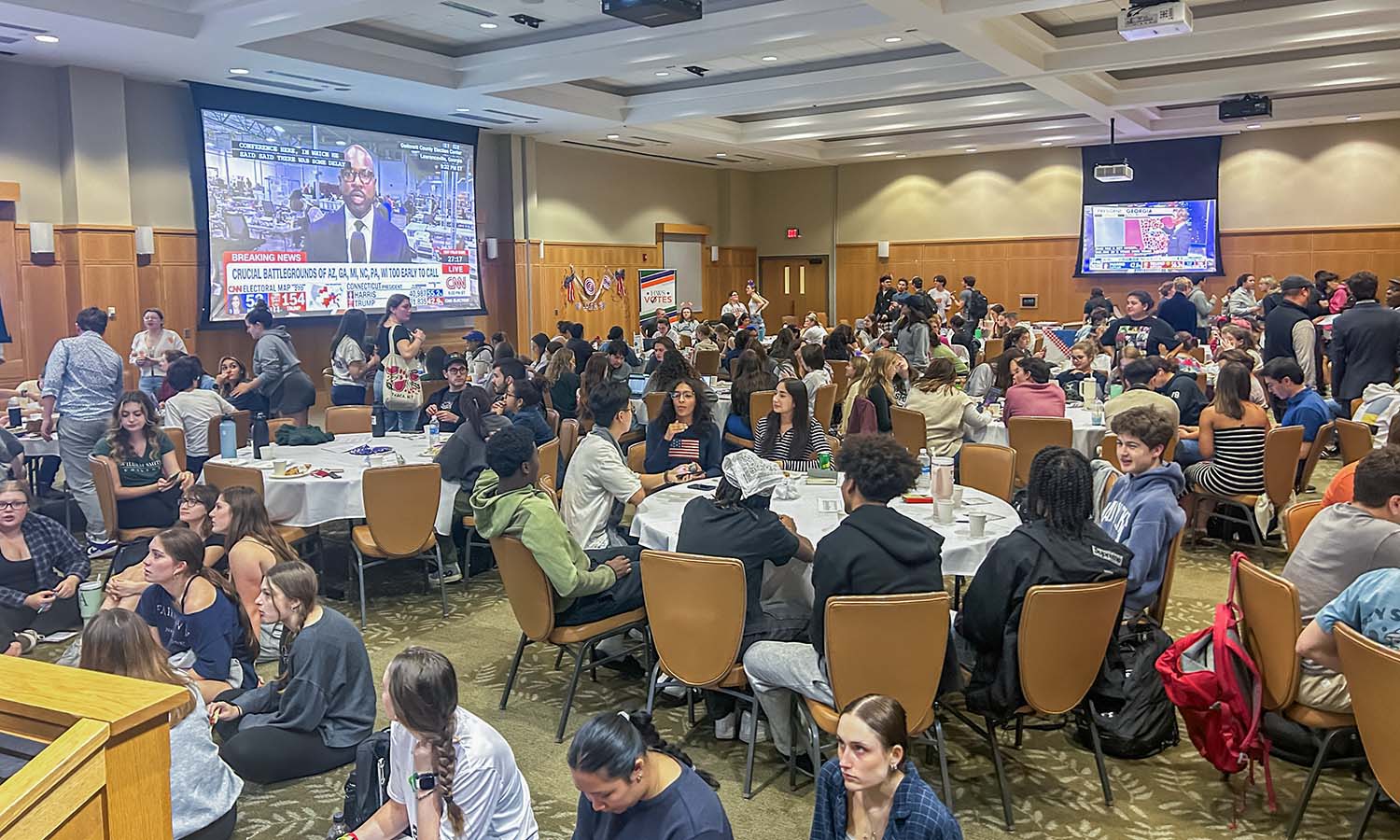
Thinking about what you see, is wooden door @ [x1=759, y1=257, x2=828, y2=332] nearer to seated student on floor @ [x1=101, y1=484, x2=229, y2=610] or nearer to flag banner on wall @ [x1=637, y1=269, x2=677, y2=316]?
flag banner on wall @ [x1=637, y1=269, x2=677, y2=316]

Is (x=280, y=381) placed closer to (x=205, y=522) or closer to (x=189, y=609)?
(x=205, y=522)

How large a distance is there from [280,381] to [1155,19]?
741 centimetres

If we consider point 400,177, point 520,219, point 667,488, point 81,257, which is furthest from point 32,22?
point 520,219

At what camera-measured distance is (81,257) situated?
1023 centimetres

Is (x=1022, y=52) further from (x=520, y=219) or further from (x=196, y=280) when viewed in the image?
(x=196, y=280)

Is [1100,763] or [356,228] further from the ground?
[356,228]

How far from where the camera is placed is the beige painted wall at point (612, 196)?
16.4m

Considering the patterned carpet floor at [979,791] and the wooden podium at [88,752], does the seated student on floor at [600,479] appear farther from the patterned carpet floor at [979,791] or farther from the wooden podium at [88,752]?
the wooden podium at [88,752]

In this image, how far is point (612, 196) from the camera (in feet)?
58.0

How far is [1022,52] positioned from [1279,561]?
583cm

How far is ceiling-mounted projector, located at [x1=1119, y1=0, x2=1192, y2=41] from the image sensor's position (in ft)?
26.3

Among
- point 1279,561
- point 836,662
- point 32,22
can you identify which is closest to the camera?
point 836,662

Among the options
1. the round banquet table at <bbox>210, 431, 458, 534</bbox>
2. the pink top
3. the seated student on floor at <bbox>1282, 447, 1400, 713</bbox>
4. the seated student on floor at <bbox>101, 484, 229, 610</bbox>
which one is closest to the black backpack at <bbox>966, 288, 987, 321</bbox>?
the pink top

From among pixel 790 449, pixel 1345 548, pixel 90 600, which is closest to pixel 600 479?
pixel 790 449
